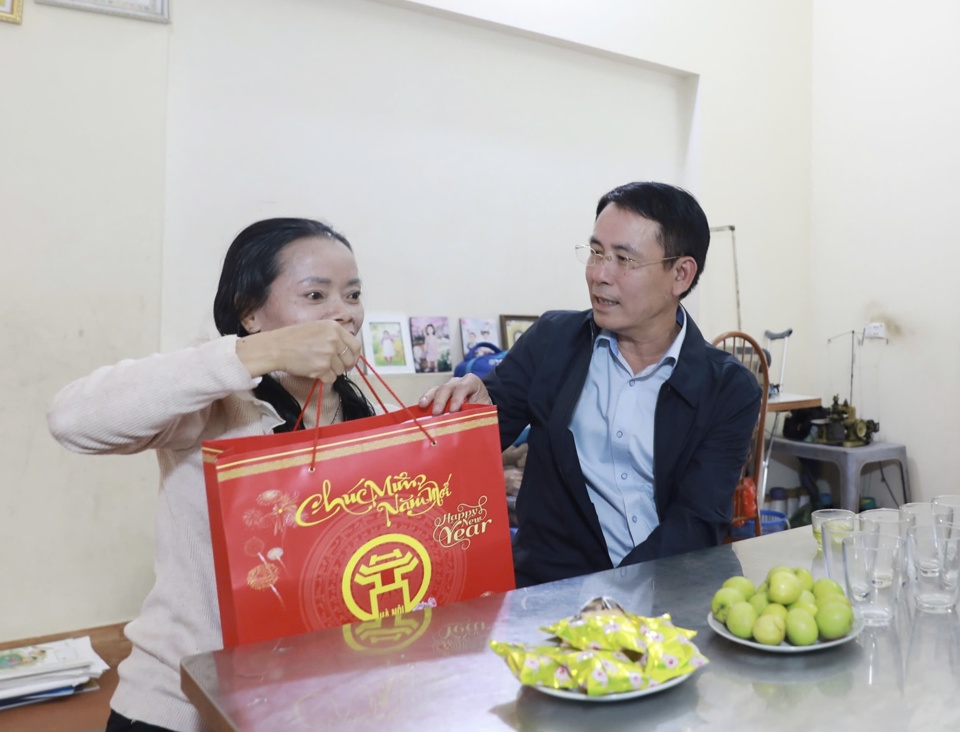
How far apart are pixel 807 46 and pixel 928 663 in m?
4.54

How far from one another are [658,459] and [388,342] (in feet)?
5.97

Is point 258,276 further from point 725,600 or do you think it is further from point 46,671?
point 46,671

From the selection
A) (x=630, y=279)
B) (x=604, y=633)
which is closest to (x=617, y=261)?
(x=630, y=279)

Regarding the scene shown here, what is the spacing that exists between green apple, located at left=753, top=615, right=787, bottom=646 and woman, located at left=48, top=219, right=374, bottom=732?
2.02ft

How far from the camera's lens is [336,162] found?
3.22m

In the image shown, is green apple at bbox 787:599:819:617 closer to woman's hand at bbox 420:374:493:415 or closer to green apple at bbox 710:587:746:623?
green apple at bbox 710:587:746:623

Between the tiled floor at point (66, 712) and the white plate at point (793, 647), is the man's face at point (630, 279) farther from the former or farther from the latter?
the tiled floor at point (66, 712)

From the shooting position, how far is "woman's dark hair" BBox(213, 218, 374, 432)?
1.37m

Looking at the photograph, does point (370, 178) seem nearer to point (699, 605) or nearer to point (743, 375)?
point (743, 375)

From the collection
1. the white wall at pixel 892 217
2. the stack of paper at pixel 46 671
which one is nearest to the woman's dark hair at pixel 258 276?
the stack of paper at pixel 46 671

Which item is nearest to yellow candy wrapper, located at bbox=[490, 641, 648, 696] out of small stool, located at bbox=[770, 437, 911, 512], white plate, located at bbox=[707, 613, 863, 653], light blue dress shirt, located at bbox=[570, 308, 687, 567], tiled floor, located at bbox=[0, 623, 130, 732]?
white plate, located at bbox=[707, 613, 863, 653]

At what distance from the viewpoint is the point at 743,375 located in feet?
5.70

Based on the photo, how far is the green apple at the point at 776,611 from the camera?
2.90 ft

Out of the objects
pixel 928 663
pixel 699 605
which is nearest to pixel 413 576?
pixel 699 605
